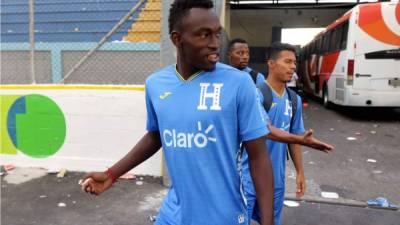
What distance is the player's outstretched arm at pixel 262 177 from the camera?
166 centimetres

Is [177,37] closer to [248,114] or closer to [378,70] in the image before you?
[248,114]

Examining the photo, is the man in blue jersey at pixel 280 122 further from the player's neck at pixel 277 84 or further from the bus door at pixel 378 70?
the bus door at pixel 378 70

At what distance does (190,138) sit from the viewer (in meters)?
1.68

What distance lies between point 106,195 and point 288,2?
20.9 meters

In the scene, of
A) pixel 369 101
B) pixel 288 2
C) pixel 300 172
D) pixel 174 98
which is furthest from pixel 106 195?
pixel 288 2

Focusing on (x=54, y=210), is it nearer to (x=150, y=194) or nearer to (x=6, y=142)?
(x=150, y=194)

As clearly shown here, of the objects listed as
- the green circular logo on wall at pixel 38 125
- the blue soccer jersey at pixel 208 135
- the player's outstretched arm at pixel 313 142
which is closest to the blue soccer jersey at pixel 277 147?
the player's outstretched arm at pixel 313 142

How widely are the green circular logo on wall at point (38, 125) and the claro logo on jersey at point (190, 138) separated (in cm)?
453

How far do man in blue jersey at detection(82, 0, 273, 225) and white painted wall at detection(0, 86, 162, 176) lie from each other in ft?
12.6

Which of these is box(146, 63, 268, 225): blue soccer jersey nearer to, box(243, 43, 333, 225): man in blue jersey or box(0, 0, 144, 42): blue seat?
box(243, 43, 333, 225): man in blue jersey

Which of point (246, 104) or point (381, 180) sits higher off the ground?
point (246, 104)

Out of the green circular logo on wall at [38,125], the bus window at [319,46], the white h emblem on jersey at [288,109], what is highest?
the bus window at [319,46]

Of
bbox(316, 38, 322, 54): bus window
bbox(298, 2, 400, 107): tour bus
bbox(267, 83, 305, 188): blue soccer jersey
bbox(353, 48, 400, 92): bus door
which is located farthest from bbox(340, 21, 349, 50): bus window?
bbox(267, 83, 305, 188): blue soccer jersey

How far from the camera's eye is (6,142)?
20.2ft
